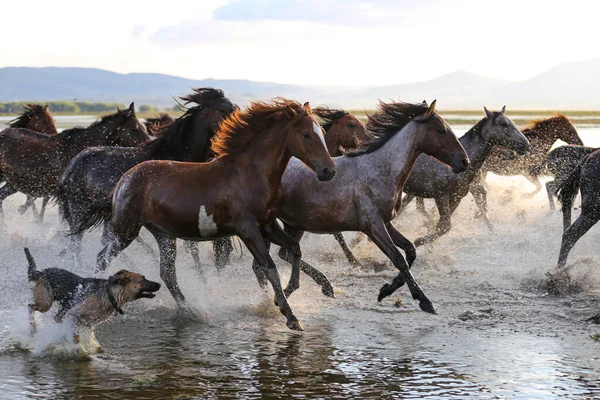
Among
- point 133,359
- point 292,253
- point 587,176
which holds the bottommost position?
point 133,359

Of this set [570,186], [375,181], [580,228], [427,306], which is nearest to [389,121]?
[375,181]

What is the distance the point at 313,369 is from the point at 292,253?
1769 millimetres

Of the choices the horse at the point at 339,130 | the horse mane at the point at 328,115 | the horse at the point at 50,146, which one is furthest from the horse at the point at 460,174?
the horse at the point at 50,146

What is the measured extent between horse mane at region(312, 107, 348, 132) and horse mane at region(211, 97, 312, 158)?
11.6 ft

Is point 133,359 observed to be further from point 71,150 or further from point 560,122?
point 560,122

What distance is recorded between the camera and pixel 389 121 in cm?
893

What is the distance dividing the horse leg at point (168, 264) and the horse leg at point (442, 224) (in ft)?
12.1

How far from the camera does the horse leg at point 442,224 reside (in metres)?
11.7

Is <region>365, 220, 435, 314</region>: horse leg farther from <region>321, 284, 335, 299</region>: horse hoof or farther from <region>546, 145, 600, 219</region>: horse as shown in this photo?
<region>546, 145, 600, 219</region>: horse

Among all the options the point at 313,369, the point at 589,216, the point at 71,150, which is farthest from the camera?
the point at 71,150

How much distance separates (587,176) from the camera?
33.5ft

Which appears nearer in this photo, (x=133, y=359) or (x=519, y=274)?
(x=133, y=359)

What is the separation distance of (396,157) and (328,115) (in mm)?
3095

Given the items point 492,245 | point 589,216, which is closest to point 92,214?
point 589,216
